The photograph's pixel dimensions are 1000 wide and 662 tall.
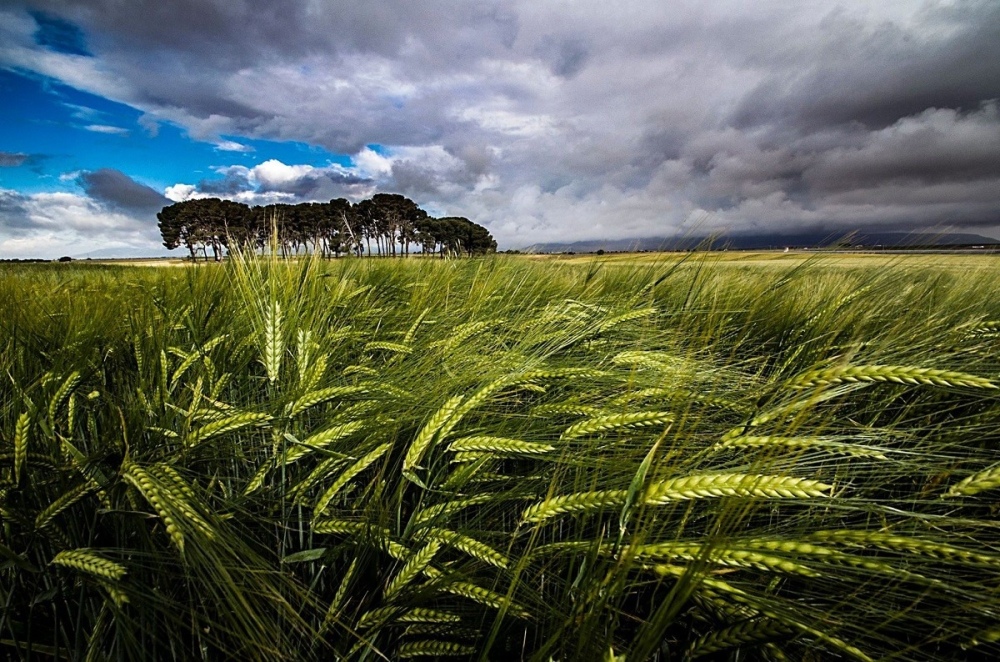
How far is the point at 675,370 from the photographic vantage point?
121 centimetres

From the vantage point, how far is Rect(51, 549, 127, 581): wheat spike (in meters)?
0.67

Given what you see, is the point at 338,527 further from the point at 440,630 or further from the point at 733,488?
the point at 733,488

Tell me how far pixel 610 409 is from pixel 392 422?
51 centimetres

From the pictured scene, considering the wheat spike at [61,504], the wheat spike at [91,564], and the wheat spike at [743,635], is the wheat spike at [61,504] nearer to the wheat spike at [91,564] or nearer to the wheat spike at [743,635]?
the wheat spike at [91,564]

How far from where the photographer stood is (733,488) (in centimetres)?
64

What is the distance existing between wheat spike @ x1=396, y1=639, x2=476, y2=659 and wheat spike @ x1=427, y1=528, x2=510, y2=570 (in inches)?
5.6

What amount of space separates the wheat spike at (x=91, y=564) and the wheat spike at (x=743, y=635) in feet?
2.99

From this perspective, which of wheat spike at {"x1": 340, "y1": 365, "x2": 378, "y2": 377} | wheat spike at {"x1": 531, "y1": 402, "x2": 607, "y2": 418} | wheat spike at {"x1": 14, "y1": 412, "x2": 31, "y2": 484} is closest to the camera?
wheat spike at {"x1": 14, "y1": 412, "x2": 31, "y2": 484}

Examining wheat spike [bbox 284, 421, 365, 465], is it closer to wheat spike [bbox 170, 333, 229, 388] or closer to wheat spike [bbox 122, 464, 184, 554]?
wheat spike [bbox 122, 464, 184, 554]

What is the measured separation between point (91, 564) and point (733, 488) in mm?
1000

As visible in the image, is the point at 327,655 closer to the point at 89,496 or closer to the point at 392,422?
the point at 392,422

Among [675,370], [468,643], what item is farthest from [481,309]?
[468,643]

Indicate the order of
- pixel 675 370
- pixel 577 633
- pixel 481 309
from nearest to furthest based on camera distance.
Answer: pixel 577 633 → pixel 675 370 → pixel 481 309

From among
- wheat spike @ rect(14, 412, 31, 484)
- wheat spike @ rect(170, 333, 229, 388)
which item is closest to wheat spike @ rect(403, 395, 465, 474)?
wheat spike @ rect(14, 412, 31, 484)
